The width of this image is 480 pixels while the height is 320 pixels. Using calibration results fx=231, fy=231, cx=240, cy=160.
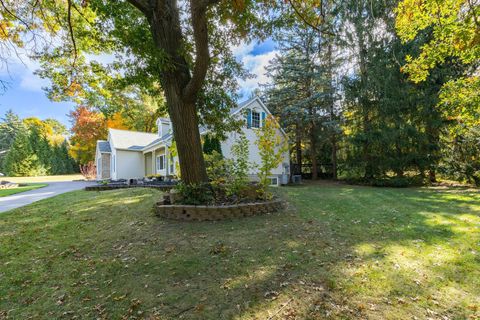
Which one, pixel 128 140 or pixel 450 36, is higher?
pixel 450 36

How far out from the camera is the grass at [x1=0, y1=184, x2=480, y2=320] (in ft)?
7.88

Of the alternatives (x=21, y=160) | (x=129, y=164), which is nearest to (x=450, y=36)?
(x=129, y=164)

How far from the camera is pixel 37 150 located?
1225 inches

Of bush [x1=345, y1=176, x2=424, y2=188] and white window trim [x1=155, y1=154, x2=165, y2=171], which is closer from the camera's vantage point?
bush [x1=345, y1=176, x2=424, y2=188]

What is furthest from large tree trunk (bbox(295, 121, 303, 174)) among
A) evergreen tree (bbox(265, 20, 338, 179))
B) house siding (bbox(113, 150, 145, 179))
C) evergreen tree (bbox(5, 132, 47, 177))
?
evergreen tree (bbox(5, 132, 47, 177))

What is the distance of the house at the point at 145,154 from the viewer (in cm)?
1495

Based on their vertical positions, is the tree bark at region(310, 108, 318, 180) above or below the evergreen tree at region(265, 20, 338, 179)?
below

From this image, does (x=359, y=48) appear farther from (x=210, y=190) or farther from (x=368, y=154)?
(x=210, y=190)

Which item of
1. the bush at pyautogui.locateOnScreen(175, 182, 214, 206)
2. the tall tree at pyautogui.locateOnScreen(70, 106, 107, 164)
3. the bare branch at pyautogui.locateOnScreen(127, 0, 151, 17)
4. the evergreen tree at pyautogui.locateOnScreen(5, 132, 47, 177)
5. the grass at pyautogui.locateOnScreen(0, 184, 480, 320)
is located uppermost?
the tall tree at pyautogui.locateOnScreen(70, 106, 107, 164)

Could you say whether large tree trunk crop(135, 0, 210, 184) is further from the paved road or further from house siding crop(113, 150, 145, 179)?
house siding crop(113, 150, 145, 179)

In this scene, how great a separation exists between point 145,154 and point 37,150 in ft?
70.8

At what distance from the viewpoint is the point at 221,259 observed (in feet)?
11.1

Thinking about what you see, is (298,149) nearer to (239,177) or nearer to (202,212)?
(239,177)

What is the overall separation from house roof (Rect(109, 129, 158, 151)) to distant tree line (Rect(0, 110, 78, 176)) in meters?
14.9
